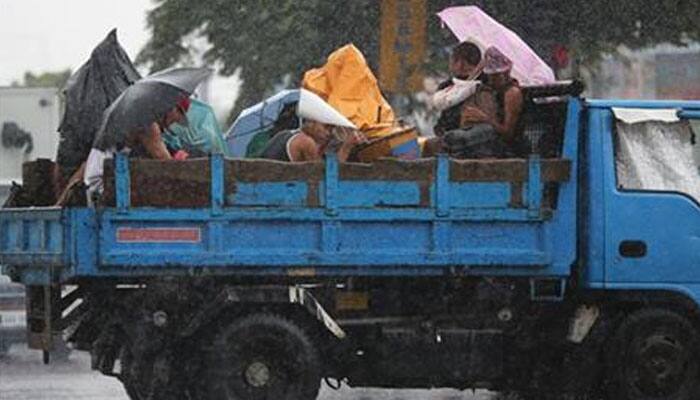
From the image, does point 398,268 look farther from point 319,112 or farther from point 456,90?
point 456,90

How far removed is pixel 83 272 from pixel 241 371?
1.09 meters

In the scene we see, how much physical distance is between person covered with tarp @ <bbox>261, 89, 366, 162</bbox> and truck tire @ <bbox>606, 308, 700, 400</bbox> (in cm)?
203

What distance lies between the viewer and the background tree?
22.2 m

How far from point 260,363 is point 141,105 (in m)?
1.70

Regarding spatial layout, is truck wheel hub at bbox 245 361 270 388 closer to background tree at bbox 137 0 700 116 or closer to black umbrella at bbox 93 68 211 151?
black umbrella at bbox 93 68 211 151

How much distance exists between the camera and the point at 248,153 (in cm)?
1265

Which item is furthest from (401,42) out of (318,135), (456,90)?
(318,135)

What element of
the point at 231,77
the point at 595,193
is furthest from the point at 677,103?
the point at 231,77

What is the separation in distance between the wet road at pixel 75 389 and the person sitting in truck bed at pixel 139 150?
2939 mm

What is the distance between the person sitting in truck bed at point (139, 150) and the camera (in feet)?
37.2

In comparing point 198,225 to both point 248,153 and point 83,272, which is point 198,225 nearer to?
point 83,272

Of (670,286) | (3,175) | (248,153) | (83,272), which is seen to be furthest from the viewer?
(3,175)

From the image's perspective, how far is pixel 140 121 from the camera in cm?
1137

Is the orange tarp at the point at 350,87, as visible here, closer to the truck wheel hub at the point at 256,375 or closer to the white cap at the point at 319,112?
the white cap at the point at 319,112
